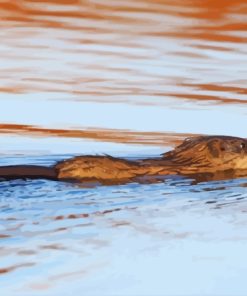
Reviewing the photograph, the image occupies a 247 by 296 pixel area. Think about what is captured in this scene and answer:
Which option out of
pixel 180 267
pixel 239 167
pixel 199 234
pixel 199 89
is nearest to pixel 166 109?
pixel 199 89

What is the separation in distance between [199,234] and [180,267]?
76 cm

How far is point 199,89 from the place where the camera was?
1254 centimetres

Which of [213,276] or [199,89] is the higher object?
[199,89]

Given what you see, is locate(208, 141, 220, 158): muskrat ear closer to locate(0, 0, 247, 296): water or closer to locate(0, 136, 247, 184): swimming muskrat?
locate(0, 136, 247, 184): swimming muskrat

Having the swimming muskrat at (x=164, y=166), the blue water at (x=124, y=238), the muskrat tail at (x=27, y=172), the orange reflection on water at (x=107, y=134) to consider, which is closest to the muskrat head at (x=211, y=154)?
the swimming muskrat at (x=164, y=166)

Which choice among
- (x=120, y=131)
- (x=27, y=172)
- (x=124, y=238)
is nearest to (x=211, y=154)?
(x=120, y=131)

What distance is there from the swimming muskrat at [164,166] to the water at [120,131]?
14cm

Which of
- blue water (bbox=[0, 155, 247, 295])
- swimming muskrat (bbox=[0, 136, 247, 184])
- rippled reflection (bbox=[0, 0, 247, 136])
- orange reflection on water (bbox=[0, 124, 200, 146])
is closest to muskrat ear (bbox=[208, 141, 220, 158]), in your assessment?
swimming muskrat (bbox=[0, 136, 247, 184])

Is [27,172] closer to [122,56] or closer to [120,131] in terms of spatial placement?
[120,131]

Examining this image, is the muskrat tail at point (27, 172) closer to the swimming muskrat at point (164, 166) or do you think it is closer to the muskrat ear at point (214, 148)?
the swimming muskrat at point (164, 166)

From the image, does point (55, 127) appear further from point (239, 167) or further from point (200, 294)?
point (200, 294)

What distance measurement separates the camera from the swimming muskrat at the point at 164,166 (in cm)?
899

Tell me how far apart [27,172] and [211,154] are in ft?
4.94

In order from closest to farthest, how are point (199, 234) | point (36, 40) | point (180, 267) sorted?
point (180, 267) < point (199, 234) < point (36, 40)
